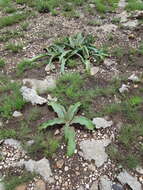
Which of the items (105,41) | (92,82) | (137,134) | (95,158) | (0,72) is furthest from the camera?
(105,41)

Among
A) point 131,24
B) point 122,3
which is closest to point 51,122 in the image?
point 131,24

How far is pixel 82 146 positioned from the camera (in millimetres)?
3250

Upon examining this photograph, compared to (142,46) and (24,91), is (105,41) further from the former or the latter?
(24,91)

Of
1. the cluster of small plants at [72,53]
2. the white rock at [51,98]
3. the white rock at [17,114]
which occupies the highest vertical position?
the cluster of small plants at [72,53]

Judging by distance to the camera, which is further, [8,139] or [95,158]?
[8,139]

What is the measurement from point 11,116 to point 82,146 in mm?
1293

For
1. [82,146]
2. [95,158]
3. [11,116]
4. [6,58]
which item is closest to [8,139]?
[11,116]

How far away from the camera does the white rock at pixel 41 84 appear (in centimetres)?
423

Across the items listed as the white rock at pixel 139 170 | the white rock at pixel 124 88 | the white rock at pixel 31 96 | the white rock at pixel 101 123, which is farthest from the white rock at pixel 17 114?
the white rock at pixel 139 170

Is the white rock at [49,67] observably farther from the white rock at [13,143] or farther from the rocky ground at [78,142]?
the white rock at [13,143]

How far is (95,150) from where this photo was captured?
3199 millimetres

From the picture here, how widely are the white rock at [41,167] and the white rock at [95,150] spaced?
49cm

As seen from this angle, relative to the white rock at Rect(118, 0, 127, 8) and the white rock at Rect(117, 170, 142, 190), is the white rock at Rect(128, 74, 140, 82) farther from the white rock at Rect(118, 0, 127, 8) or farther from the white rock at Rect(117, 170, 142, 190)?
the white rock at Rect(118, 0, 127, 8)

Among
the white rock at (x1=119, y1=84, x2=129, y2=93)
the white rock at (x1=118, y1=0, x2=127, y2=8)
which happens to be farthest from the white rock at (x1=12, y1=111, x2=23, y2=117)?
the white rock at (x1=118, y1=0, x2=127, y2=8)
